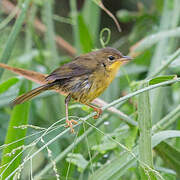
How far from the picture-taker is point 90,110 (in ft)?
9.39

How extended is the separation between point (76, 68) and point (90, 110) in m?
0.32

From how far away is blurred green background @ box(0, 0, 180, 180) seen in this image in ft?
7.35

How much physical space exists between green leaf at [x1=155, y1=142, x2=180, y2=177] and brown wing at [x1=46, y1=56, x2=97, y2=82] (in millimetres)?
703

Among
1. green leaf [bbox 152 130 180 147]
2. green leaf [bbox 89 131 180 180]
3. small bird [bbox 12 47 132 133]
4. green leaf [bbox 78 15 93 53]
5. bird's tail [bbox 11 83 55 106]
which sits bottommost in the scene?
green leaf [bbox 89 131 180 180]

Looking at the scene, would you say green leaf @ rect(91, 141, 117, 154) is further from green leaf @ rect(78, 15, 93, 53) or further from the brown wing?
green leaf @ rect(78, 15, 93, 53)

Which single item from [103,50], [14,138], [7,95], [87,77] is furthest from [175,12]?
[14,138]

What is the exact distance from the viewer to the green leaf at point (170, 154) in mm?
2660

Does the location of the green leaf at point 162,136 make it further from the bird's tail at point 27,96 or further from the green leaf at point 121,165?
the bird's tail at point 27,96

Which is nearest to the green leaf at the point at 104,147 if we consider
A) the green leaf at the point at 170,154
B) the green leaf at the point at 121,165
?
the green leaf at the point at 121,165

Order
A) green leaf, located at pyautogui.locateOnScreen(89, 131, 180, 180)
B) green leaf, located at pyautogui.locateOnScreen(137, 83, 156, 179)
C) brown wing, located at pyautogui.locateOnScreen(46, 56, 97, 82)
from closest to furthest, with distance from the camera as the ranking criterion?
green leaf, located at pyautogui.locateOnScreen(137, 83, 156, 179), green leaf, located at pyautogui.locateOnScreen(89, 131, 180, 180), brown wing, located at pyautogui.locateOnScreen(46, 56, 97, 82)

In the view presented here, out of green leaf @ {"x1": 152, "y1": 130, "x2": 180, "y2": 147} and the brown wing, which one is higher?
the brown wing

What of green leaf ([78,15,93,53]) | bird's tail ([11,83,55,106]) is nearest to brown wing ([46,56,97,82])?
bird's tail ([11,83,55,106])

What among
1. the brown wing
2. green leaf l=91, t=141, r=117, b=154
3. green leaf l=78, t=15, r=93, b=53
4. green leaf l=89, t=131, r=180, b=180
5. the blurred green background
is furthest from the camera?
green leaf l=78, t=15, r=93, b=53

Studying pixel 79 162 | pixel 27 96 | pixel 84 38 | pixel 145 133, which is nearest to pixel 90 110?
pixel 79 162
